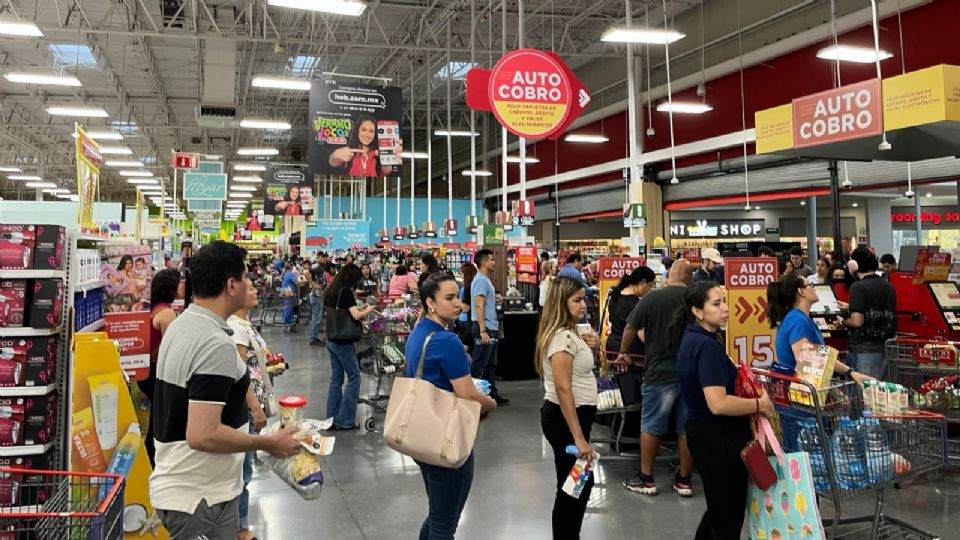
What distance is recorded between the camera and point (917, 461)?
3.54 m

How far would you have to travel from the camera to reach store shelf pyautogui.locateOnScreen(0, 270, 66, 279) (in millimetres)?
3025

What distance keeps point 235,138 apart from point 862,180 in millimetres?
25463

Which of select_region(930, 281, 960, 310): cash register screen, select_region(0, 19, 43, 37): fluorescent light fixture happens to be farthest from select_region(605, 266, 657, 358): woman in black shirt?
select_region(0, 19, 43, 37): fluorescent light fixture

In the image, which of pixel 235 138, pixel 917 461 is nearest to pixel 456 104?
pixel 235 138

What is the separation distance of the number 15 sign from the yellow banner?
1908 mm

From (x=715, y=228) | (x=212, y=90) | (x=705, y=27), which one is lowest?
(x=715, y=228)

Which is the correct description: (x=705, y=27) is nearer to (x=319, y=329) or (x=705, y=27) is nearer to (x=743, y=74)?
(x=743, y=74)

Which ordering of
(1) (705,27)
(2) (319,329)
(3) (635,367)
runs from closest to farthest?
(3) (635,367)
(2) (319,329)
(1) (705,27)

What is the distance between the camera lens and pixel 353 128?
11516 millimetres

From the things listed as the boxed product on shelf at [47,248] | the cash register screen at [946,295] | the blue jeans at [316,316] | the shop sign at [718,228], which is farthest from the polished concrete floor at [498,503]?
the shop sign at [718,228]

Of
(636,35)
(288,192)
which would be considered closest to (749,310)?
(636,35)

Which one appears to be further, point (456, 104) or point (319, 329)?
point (456, 104)

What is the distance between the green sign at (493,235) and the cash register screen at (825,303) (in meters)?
7.16

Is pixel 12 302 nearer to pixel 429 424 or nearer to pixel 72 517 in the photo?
pixel 72 517
